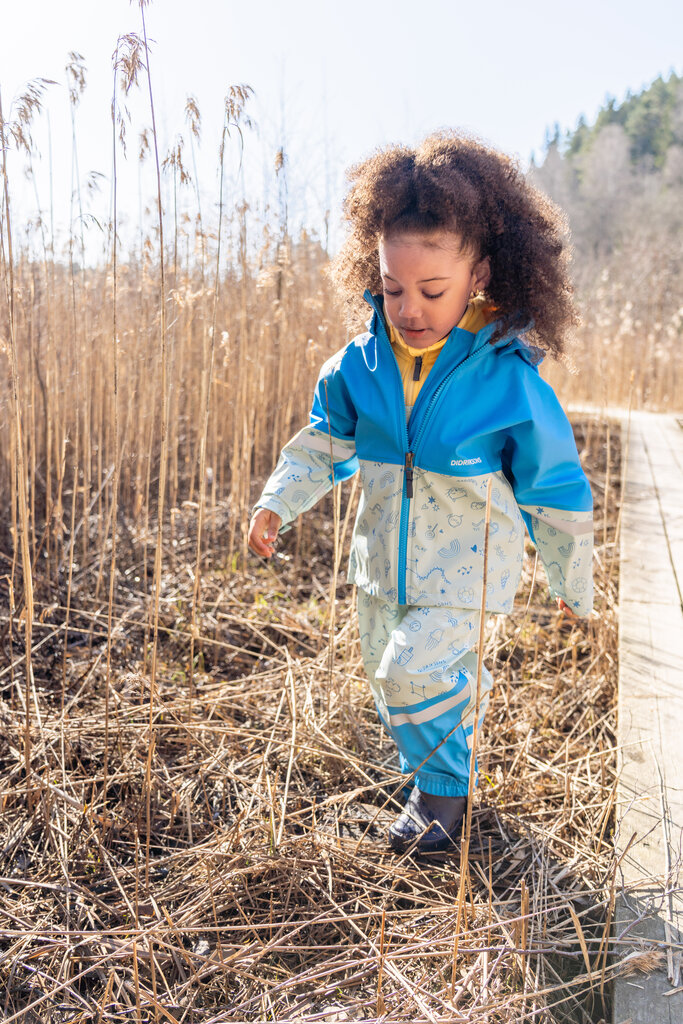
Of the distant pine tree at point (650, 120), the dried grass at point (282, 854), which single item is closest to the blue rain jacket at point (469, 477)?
the dried grass at point (282, 854)

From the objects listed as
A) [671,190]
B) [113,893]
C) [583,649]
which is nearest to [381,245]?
[113,893]

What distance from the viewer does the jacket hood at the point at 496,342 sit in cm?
140

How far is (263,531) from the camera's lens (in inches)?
57.8

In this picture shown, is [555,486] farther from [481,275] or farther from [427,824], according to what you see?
[427,824]

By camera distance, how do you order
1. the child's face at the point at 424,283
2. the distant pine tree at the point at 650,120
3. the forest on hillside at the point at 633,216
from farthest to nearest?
the distant pine tree at the point at 650,120 < the forest on hillside at the point at 633,216 < the child's face at the point at 424,283

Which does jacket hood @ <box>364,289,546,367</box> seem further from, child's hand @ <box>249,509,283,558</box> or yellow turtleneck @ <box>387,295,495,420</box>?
child's hand @ <box>249,509,283,558</box>

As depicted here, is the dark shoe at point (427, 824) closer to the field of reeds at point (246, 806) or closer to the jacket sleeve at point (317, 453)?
the field of reeds at point (246, 806)

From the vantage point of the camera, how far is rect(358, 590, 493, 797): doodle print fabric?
1.36 meters

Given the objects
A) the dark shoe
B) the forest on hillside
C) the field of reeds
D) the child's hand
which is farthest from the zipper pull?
the forest on hillside

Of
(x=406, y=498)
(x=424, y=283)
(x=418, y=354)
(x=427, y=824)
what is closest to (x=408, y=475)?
(x=406, y=498)

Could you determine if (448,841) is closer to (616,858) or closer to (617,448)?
(616,858)

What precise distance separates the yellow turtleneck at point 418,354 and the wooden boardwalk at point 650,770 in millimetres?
461

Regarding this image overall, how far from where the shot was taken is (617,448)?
534 centimetres

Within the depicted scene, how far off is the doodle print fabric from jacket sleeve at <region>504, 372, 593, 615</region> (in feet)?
0.68
